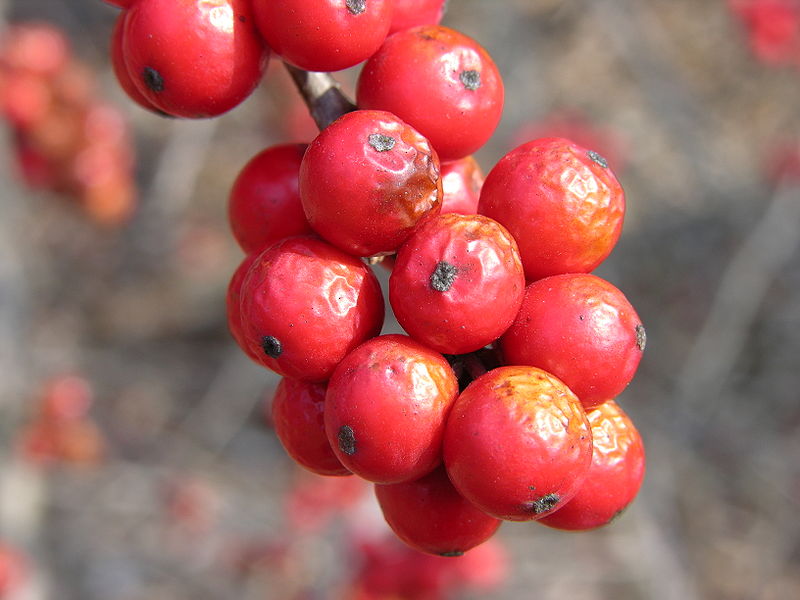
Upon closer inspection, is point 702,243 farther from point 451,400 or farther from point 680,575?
point 451,400

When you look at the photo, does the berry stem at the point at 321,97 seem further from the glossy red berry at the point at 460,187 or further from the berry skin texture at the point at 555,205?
the berry skin texture at the point at 555,205

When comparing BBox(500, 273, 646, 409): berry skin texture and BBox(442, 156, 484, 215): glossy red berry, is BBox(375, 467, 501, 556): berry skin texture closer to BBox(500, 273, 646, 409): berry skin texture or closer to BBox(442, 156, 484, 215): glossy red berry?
BBox(500, 273, 646, 409): berry skin texture

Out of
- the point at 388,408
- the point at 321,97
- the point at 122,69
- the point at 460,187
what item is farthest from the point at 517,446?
the point at 122,69

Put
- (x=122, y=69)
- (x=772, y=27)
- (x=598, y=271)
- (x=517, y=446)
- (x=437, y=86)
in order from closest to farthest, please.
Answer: (x=517, y=446)
(x=437, y=86)
(x=122, y=69)
(x=598, y=271)
(x=772, y=27)

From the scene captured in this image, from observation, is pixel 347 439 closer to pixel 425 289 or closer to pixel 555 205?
pixel 425 289

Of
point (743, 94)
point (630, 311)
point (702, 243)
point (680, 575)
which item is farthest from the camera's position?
point (743, 94)

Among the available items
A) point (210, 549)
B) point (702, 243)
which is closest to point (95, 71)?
point (210, 549)

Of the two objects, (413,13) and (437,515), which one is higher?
(413,13)
